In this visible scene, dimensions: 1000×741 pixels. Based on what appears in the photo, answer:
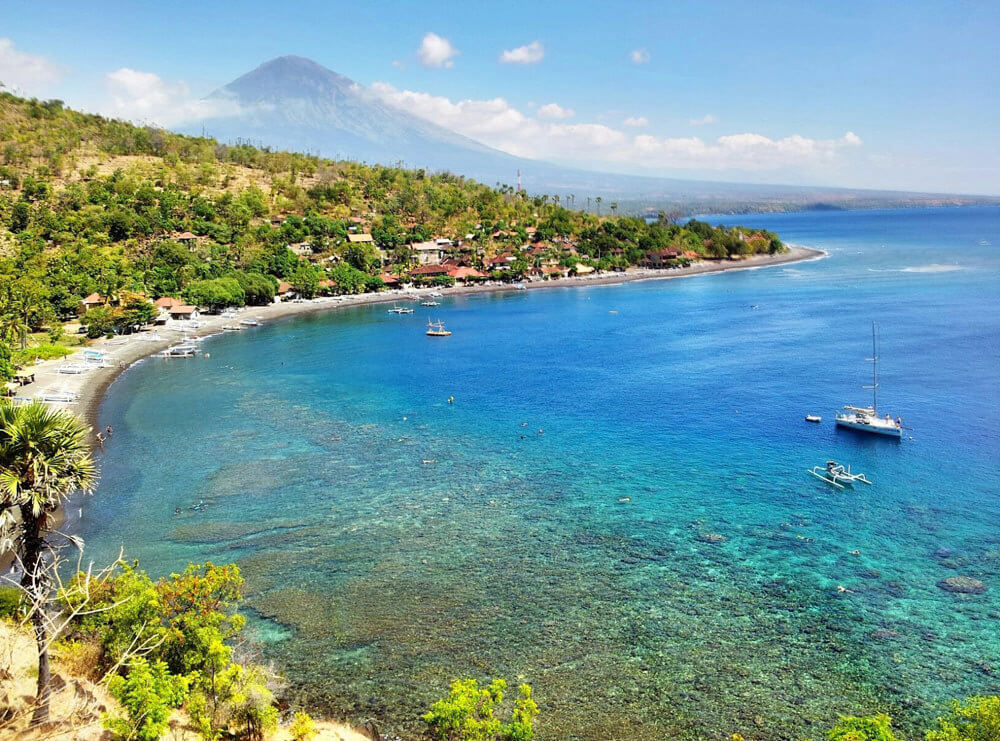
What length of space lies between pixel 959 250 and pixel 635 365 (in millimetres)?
126079

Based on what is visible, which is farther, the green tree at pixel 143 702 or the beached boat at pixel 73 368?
the beached boat at pixel 73 368

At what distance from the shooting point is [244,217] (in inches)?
4186

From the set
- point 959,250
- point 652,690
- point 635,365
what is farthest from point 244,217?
point 959,250

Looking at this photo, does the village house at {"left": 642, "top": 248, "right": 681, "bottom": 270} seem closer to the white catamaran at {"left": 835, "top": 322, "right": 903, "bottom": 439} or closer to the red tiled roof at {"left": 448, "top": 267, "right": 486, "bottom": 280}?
the red tiled roof at {"left": 448, "top": 267, "right": 486, "bottom": 280}

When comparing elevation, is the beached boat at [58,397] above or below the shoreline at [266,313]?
below

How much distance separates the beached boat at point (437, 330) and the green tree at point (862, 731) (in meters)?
63.6

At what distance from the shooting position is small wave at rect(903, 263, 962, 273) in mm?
115037

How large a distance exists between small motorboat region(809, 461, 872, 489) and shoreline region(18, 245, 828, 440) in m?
41.9

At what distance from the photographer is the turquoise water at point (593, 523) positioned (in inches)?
818

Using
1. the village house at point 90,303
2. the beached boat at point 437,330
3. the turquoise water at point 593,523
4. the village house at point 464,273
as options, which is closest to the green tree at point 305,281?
the beached boat at point 437,330

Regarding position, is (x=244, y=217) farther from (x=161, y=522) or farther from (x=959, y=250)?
(x=959, y=250)

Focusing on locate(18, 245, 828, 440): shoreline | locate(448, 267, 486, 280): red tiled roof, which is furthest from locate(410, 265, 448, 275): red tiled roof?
locate(18, 245, 828, 440): shoreline

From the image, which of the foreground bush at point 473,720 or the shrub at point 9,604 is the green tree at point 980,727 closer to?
the foreground bush at point 473,720

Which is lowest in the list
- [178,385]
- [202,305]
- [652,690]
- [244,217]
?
[652,690]
